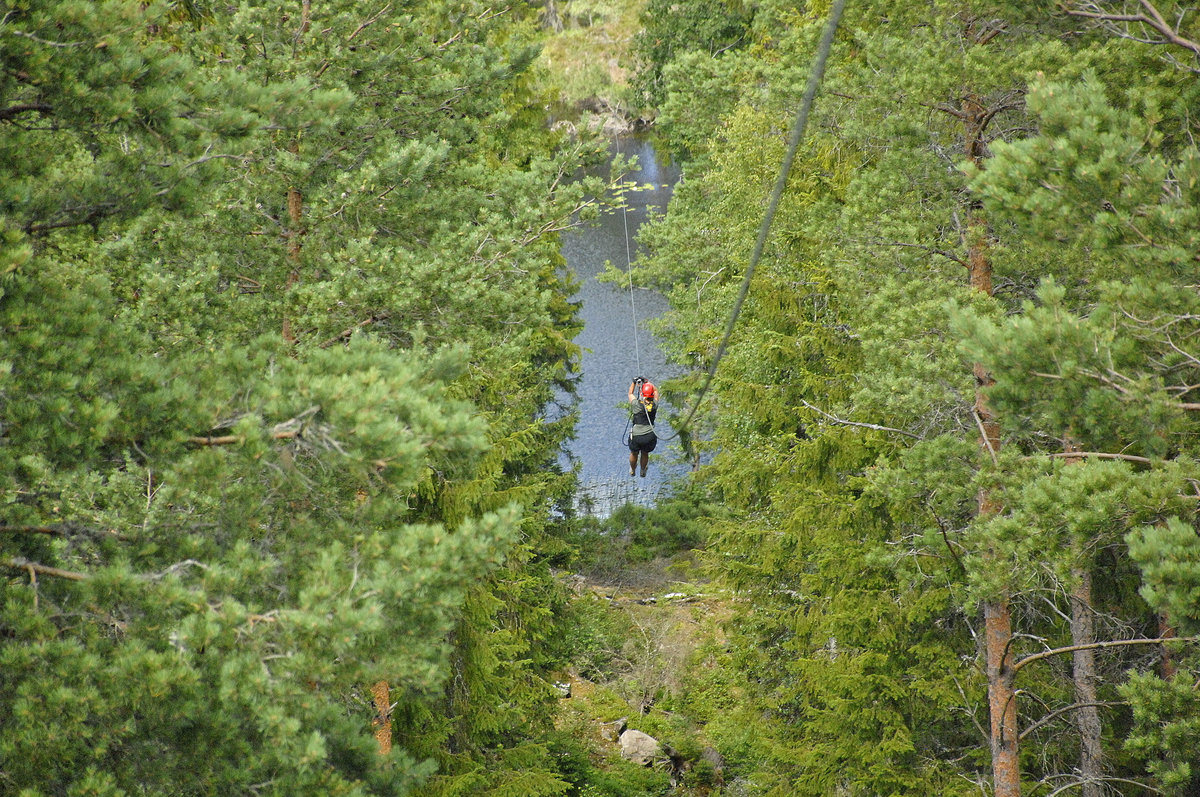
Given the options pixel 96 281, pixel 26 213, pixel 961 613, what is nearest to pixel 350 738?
pixel 96 281

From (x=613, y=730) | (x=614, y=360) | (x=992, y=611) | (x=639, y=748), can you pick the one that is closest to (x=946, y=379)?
(x=992, y=611)

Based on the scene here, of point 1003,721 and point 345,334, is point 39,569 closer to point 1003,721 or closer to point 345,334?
point 345,334

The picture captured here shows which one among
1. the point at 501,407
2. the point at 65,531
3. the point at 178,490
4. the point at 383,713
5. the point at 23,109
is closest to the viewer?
the point at 23,109

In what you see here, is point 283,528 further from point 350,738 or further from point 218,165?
point 218,165

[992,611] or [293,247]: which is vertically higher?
[293,247]

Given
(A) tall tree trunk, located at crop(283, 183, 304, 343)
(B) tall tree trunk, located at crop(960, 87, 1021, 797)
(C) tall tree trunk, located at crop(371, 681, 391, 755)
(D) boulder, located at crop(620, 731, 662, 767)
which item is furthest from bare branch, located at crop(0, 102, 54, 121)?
(D) boulder, located at crop(620, 731, 662, 767)

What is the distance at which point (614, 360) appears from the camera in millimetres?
30422

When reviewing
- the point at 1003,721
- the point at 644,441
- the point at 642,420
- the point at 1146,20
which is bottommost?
the point at 1003,721

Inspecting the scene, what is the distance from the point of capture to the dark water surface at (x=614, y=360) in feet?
87.6

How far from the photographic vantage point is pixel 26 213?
4.50 meters

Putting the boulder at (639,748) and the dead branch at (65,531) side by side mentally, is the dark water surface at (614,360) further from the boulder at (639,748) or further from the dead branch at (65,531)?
the dead branch at (65,531)

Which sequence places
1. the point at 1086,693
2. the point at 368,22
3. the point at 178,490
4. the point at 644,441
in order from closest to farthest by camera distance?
1. the point at 178,490
2. the point at 368,22
3. the point at 1086,693
4. the point at 644,441

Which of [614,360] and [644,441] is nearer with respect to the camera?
[644,441]

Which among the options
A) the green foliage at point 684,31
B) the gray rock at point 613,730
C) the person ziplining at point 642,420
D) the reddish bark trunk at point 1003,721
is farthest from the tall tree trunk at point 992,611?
the green foliage at point 684,31
